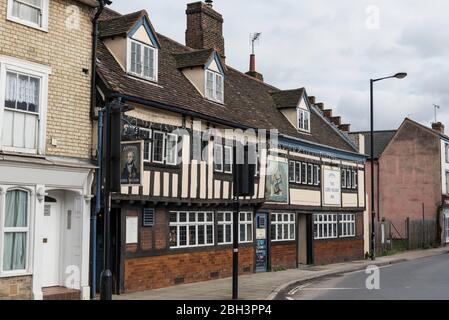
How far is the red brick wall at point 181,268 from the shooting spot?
15.8 m

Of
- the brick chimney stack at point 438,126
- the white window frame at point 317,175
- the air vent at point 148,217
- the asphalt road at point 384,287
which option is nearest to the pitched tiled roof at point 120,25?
the air vent at point 148,217

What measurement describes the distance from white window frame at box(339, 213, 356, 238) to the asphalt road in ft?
22.0

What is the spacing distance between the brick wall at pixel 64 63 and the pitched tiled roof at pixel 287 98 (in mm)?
14084

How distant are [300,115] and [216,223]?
31.8 feet

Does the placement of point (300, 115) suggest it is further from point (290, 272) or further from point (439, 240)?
point (439, 240)

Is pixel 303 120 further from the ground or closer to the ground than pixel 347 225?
further from the ground

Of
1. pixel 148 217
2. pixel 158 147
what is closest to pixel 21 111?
pixel 158 147

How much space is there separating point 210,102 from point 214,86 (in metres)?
0.83

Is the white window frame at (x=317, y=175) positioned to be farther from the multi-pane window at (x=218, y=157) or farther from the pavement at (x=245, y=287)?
the multi-pane window at (x=218, y=157)

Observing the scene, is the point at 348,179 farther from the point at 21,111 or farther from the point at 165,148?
the point at 21,111

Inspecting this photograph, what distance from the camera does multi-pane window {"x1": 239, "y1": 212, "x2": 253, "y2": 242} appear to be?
21062mm

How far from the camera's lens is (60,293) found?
43.1ft
